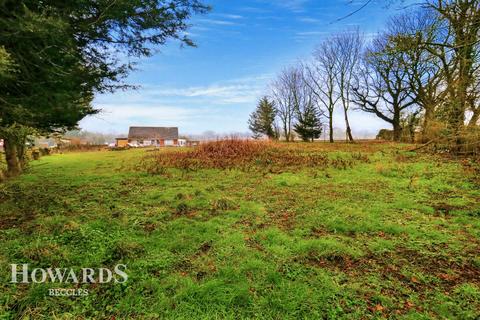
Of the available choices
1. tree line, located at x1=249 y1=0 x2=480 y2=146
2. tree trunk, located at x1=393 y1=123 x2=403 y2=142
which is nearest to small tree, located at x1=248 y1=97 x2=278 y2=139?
tree line, located at x1=249 y1=0 x2=480 y2=146

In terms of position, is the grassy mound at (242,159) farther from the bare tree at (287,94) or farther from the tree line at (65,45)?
the bare tree at (287,94)

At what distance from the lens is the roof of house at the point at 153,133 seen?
53.4 metres

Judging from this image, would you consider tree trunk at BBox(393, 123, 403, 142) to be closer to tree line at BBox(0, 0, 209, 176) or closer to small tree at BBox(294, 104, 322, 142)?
small tree at BBox(294, 104, 322, 142)

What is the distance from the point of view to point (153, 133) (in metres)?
54.3

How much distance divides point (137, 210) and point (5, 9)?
390 centimetres

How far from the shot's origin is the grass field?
8.13ft

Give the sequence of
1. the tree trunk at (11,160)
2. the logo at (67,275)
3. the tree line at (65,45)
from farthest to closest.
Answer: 1. the tree trunk at (11,160)
2. the tree line at (65,45)
3. the logo at (67,275)

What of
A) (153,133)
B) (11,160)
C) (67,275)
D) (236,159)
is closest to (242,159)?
(236,159)

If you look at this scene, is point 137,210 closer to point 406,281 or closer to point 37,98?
point 37,98

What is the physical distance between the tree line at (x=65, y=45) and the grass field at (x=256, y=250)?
7.01ft

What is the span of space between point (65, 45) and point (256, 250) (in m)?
4.72

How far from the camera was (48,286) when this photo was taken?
2.68 m

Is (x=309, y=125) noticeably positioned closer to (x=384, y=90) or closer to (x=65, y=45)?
(x=384, y=90)

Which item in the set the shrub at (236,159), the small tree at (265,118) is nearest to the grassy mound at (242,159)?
the shrub at (236,159)
